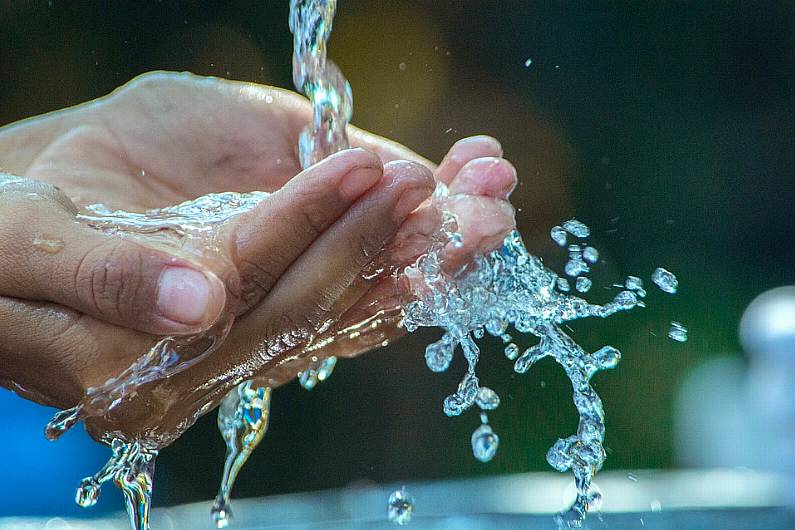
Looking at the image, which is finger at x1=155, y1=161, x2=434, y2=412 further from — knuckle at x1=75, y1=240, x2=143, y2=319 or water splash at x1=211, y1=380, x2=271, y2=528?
water splash at x1=211, y1=380, x2=271, y2=528

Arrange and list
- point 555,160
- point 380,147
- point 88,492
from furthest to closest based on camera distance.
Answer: point 555,160 → point 380,147 → point 88,492

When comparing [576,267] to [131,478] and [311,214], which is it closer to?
[311,214]

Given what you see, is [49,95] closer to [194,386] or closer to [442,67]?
[442,67]

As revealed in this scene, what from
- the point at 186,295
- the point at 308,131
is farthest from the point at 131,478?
the point at 308,131

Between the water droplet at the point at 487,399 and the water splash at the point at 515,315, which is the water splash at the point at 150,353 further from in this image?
the water droplet at the point at 487,399

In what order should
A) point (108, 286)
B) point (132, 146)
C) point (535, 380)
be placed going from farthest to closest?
point (535, 380)
point (132, 146)
point (108, 286)

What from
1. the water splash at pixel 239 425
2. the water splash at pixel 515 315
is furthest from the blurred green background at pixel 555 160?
the water splash at pixel 515 315

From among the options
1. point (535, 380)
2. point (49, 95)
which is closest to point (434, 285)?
point (49, 95)
